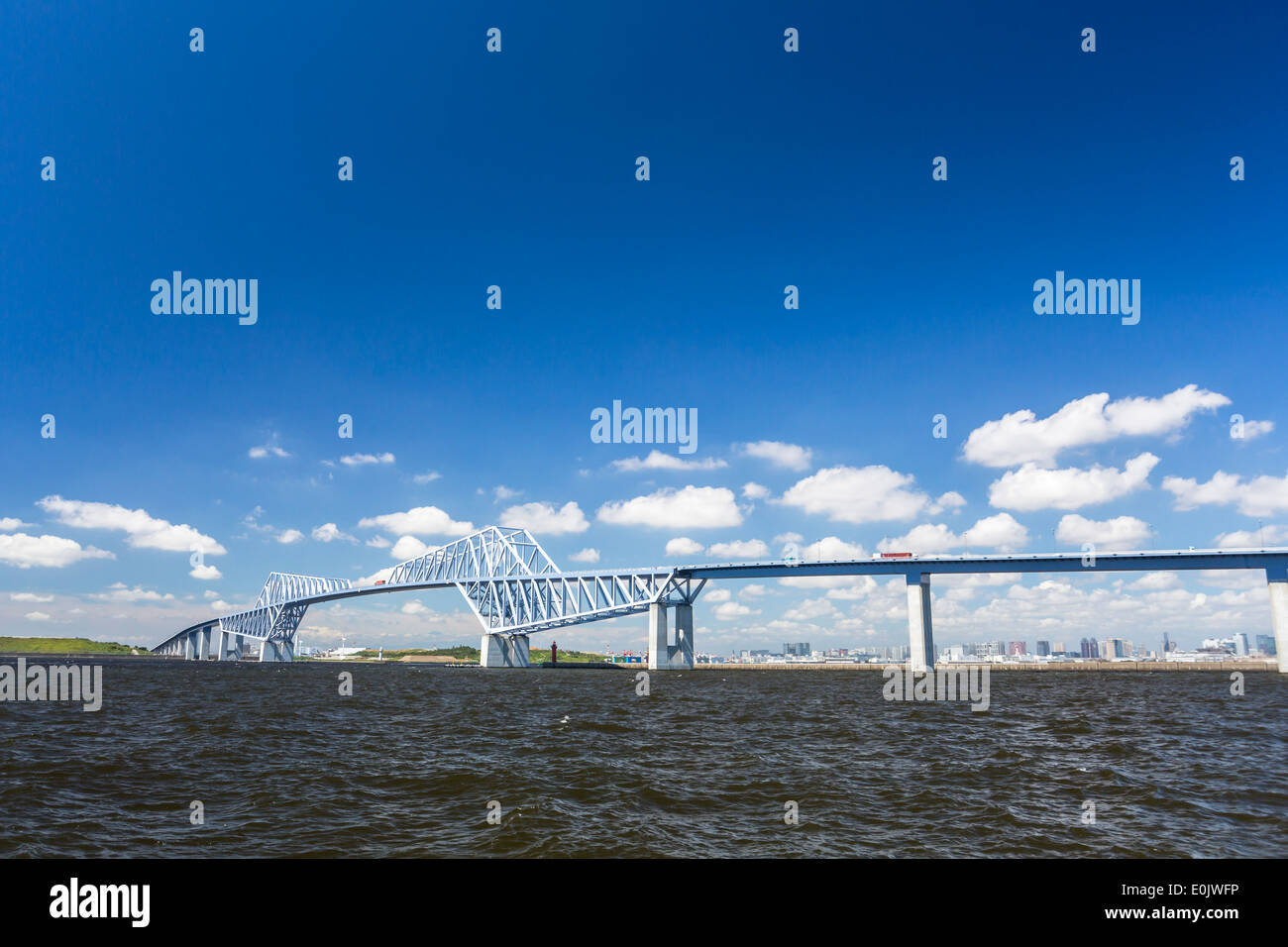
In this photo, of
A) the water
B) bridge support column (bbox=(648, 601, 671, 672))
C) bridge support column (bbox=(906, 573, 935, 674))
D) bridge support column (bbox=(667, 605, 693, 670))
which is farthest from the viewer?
bridge support column (bbox=(667, 605, 693, 670))

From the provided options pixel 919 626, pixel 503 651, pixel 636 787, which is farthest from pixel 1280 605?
pixel 503 651

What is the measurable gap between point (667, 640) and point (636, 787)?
116m

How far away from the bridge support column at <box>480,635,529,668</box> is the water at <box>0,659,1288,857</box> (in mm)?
122555

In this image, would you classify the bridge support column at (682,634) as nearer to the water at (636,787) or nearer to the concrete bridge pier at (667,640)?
the concrete bridge pier at (667,640)

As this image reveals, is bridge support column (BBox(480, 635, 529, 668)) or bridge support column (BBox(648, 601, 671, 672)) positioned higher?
bridge support column (BBox(648, 601, 671, 672))

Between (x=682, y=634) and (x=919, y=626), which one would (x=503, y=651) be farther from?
(x=919, y=626)

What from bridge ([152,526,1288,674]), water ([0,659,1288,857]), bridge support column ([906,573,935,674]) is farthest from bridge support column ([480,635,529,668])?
water ([0,659,1288,857])

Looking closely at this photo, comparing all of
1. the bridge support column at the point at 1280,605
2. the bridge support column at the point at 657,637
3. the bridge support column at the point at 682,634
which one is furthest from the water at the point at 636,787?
the bridge support column at the point at 682,634

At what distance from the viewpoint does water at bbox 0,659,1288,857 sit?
516 inches

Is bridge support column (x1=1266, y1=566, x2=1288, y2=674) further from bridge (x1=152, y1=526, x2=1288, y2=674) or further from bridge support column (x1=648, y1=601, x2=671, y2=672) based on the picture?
bridge support column (x1=648, y1=601, x2=671, y2=672)

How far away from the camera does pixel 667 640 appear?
131625 mm
